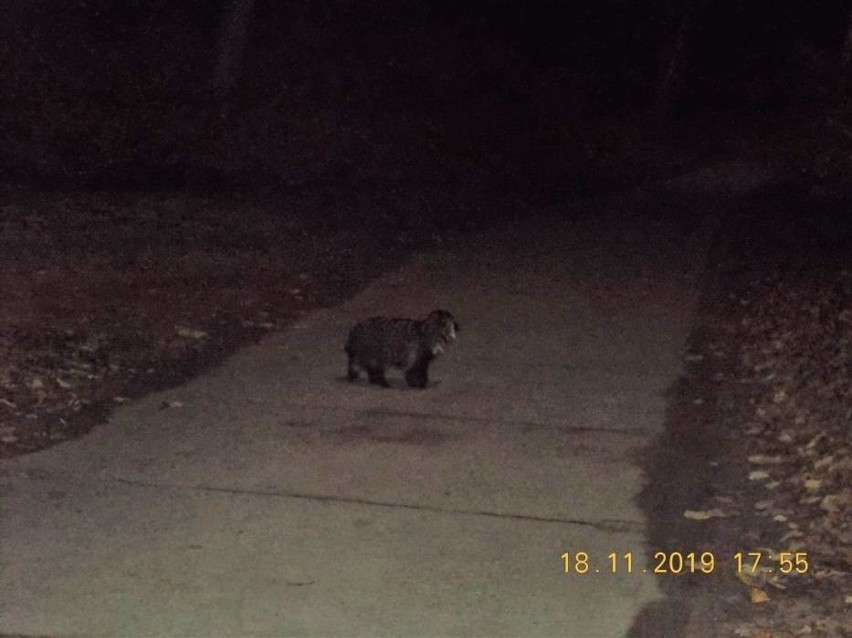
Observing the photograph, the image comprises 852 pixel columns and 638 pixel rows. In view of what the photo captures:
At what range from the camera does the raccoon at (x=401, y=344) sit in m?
8.66

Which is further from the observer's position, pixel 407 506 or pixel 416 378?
pixel 416 378

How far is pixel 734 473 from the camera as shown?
7219 mm

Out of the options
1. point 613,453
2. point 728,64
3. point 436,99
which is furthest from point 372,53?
point 613,453

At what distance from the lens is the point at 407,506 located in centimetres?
654

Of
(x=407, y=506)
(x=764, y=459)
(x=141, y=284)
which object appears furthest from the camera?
(x=141, y=284)

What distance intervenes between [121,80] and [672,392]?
47.1ft

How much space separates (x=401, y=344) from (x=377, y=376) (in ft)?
1.01

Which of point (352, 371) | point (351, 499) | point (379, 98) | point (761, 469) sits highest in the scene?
point (379, 98)

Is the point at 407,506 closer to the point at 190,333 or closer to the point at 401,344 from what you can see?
the point at 401,344

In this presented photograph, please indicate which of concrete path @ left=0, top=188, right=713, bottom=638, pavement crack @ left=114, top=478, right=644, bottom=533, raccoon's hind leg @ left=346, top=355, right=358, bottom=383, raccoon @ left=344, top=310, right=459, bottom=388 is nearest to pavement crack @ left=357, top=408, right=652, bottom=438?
concrete path @ left=0, top=188, right=713, bottom=638

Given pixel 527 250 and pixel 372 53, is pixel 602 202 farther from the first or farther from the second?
pixel 372 53

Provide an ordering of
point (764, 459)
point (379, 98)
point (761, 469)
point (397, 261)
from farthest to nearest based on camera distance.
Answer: point (379, 98) → point (397, 261) → point (764, 459) → point (761, 469)

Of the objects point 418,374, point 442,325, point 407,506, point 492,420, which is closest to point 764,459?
point 492,420

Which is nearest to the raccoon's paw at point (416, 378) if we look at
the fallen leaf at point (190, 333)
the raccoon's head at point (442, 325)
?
the raccoon's head at point (442, 325)
